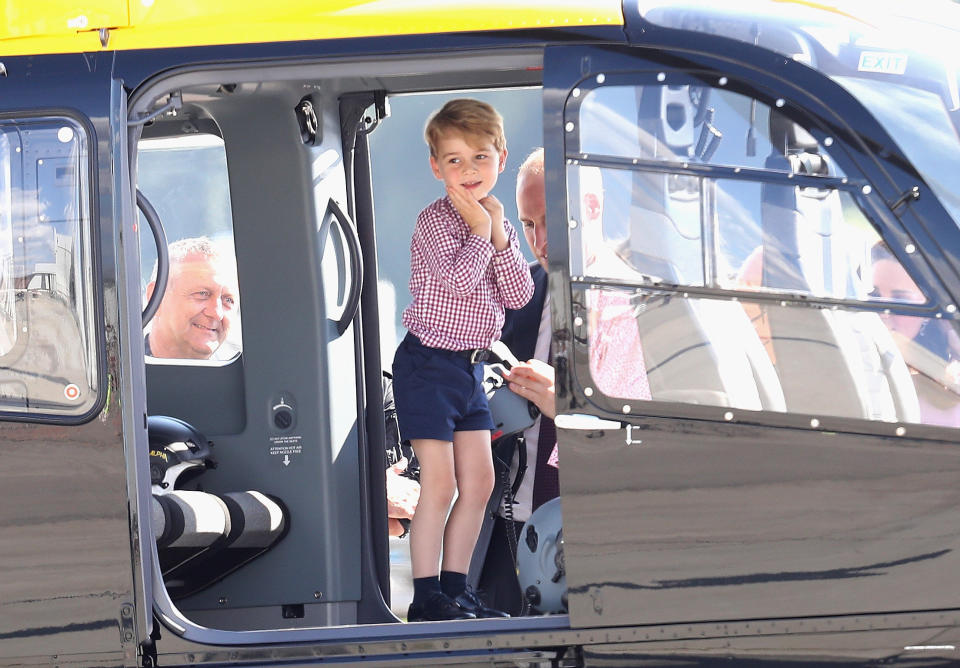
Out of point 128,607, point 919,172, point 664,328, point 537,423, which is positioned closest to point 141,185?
point 537,423

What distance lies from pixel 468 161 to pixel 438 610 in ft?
4.17

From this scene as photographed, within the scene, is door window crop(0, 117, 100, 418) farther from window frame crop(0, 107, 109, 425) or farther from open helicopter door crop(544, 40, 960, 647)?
open helicopter door crop(544, 40, 960, 647)

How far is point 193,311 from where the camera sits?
4250 mm

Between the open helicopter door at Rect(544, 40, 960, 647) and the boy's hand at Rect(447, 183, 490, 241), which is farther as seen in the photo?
the boy's hand at Rect(447, 183, 490, 241)

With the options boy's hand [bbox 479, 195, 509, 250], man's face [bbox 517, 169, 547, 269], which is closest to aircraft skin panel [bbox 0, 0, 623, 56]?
boy's hand [bbox 479, 195, 509, 250]

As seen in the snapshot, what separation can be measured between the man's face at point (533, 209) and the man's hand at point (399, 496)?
1057 millimetres

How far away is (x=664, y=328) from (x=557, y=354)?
9.9 inches

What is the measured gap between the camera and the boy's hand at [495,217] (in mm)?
3574

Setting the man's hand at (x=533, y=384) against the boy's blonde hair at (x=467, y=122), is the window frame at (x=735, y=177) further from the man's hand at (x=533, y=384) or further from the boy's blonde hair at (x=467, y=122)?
the man's hand at (x=533, y=384)

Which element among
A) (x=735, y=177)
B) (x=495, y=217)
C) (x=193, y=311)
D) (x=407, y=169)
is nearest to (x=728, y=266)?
(x=735, y=177)

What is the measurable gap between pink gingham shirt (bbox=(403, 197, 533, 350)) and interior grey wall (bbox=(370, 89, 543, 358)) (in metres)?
4.46

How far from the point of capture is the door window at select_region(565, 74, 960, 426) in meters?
2.75

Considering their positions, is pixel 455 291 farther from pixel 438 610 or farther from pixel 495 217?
pixel 438 610

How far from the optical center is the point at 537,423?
13.9ft
